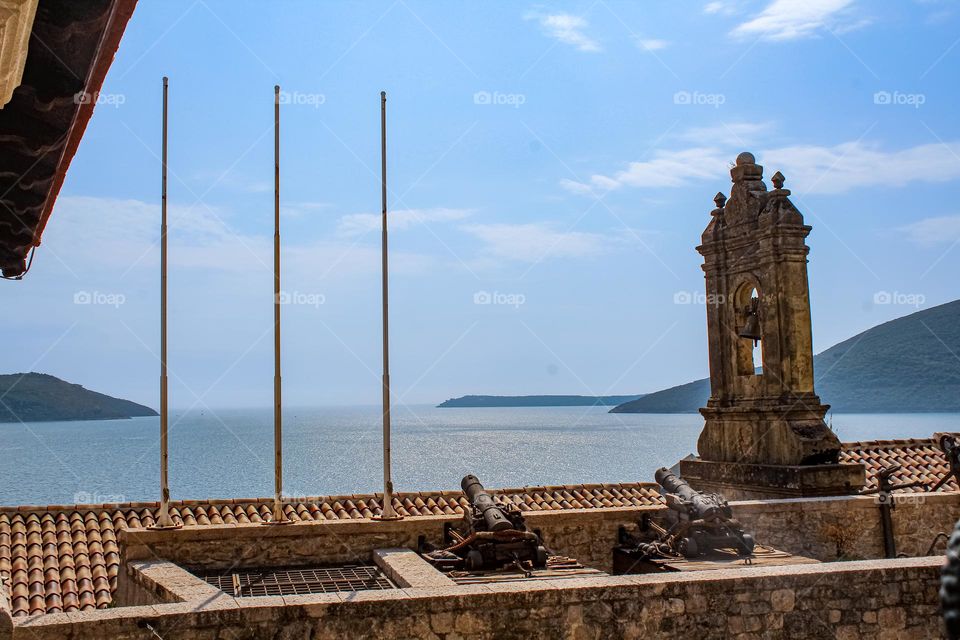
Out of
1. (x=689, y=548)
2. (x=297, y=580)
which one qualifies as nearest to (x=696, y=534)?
(x=689, y=548)

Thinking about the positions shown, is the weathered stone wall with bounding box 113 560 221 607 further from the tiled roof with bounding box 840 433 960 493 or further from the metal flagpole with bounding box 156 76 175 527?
the tiled roof with bounding box 840 433 960 493

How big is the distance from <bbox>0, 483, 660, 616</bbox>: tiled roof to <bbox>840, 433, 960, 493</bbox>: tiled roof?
4.53m

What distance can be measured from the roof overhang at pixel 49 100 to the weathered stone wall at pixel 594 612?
282cm

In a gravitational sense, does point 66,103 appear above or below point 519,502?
above

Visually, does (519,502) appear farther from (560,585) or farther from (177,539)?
(560,585)

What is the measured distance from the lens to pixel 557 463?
9262cm

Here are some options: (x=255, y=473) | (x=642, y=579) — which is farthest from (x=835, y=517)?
(x=255, y=473)

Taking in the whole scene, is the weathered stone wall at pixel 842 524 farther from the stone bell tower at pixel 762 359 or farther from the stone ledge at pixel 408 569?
the stone ledge at pixel 408 569

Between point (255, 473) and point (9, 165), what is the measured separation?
270ft

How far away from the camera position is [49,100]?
12.1 ft

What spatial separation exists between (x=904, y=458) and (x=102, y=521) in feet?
48.9

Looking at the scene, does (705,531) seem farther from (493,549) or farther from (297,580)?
→ (297,580)

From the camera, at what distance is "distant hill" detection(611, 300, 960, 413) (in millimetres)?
77562
